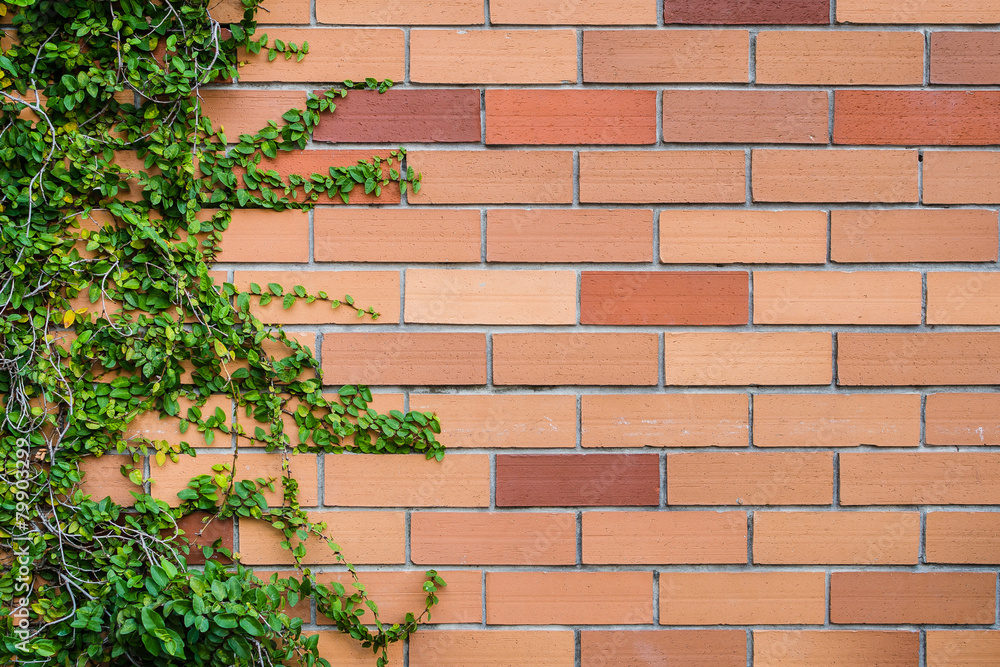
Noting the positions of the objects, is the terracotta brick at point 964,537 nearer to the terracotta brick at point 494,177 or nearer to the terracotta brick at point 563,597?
the terracotta brick at point 563,597

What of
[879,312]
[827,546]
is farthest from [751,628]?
[879,312]

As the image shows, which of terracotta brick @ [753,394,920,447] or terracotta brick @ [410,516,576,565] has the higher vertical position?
terracotta brick @ [753,394,920,447]

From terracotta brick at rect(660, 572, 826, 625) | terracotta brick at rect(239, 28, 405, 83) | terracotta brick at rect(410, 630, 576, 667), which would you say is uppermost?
terracotta brick at rect(239, 28, 405, 83)

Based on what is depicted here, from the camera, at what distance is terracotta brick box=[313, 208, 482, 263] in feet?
4.71

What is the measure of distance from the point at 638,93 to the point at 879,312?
0.70 m

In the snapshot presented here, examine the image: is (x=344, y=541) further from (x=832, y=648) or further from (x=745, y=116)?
(x=745, y=116)

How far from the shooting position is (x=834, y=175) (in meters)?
1.43

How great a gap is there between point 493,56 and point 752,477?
107 centimetres

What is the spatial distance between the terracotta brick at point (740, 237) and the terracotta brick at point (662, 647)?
82 centimetres

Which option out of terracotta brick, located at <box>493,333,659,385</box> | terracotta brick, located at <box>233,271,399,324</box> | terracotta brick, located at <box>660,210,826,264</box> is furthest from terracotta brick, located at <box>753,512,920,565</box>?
terracotta brick, located at <box>233,271,399,324</box>

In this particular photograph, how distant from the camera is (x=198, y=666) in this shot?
137 cm

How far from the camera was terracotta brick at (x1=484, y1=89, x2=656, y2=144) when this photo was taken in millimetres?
1427

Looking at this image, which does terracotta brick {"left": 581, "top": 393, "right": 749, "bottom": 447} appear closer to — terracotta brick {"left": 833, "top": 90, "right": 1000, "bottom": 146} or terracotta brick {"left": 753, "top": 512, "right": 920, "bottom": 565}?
terracotta brick {"left": 753, "top": 512, "right": 920, "bottom": 565}

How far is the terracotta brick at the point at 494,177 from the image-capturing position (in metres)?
1.43
